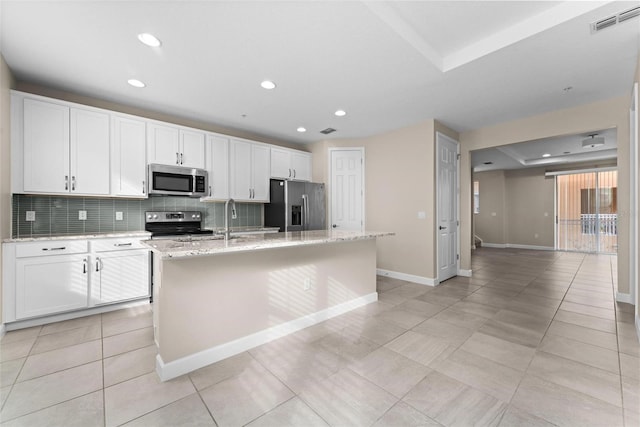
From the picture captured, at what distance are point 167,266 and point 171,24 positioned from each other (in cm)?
176

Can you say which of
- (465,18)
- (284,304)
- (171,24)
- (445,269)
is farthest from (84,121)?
(445,269)

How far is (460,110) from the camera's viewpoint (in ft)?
12.1

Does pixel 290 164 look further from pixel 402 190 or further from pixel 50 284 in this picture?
pixel 50 284

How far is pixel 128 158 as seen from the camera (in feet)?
11.0

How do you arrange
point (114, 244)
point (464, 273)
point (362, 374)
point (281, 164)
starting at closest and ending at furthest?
point (362, 374) < point (114, 244) < point (464, 273) < point (281, 164)

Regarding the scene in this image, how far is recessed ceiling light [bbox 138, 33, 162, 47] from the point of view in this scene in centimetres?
209

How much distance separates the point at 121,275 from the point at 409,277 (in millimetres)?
3978

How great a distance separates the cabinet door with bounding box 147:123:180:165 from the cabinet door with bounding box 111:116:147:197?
8 centimetres

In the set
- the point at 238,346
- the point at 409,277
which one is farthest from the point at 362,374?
the point at 409,277

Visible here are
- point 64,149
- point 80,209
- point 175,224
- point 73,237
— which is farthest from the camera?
point 175,224

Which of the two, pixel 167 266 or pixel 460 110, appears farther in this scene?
pixel 460 110

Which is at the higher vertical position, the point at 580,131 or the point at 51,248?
the point at 580,131

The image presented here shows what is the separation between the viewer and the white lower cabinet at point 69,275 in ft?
8.34

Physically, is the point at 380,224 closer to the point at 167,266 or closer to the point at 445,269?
the point at 445,269
